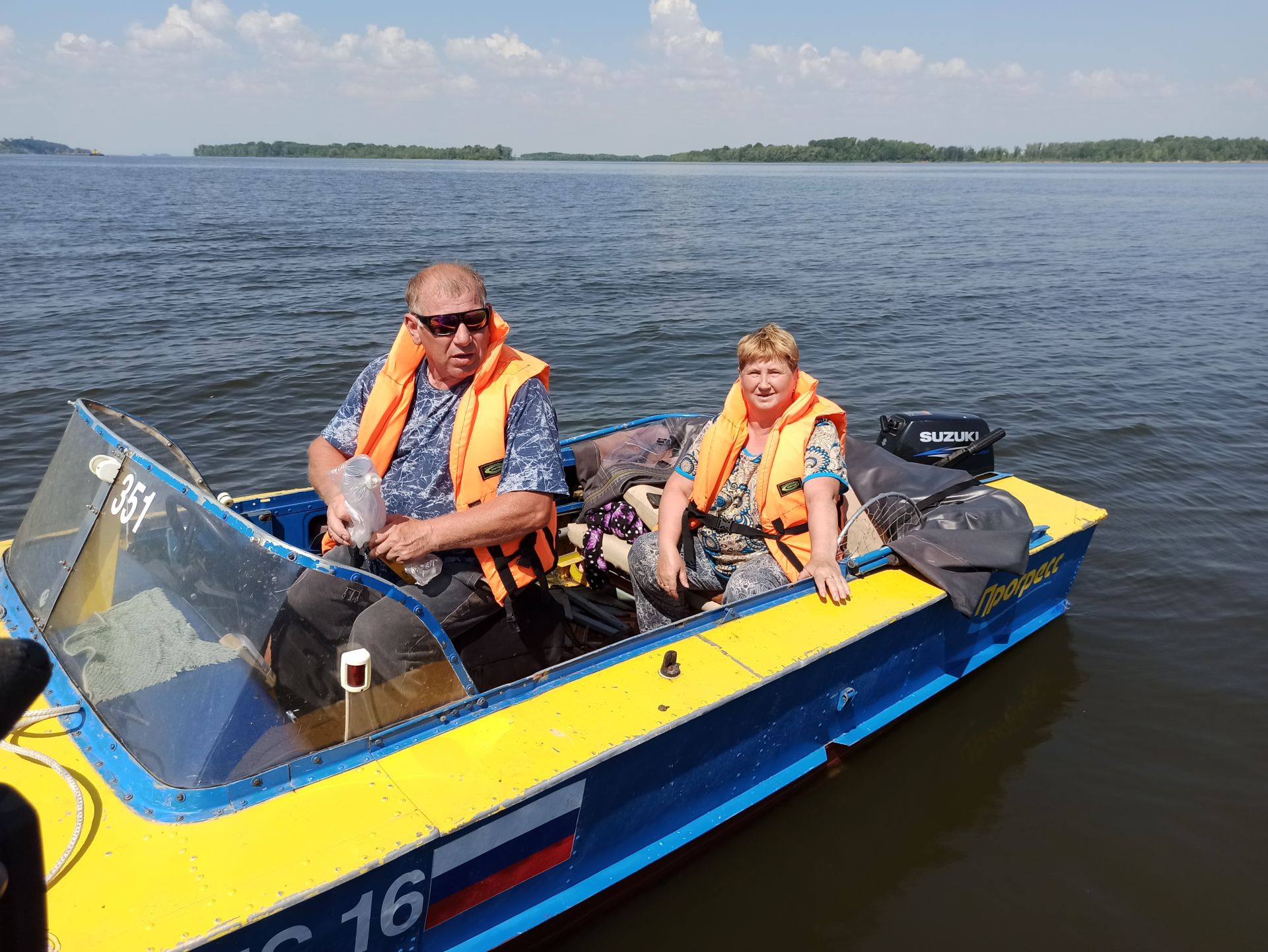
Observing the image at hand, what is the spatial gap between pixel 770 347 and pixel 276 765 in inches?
95.3

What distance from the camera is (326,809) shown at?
2404 millimetres

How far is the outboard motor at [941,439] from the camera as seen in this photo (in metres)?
5.29

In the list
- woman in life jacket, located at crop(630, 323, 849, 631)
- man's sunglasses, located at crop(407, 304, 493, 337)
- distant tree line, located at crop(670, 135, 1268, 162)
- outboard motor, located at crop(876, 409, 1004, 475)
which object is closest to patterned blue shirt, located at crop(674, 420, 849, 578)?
woman in life jacket, located at crop(630, 323, 849, 631)

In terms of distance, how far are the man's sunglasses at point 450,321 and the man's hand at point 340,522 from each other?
665 mm

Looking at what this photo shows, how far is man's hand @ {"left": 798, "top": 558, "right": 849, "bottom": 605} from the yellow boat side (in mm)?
452

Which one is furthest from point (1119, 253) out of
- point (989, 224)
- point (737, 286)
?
point (737, 286)

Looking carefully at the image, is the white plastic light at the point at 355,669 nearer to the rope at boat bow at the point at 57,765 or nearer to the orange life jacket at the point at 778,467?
the rope at boat bow at the point at 57,765

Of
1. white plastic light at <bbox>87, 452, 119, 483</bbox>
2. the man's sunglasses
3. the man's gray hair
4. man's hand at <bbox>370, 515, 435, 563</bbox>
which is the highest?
the man's gray hair

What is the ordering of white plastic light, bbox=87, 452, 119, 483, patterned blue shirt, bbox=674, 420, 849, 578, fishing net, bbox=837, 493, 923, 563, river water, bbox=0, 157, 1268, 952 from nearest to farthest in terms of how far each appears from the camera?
white plastic light, bbox=87, 452, 119, 483, river water, bbox=0, 157, 1268, 952, patterned blue shirt, bbox=674, 420, 849, 578, fishing net, bbox=837, 493, 923, 563

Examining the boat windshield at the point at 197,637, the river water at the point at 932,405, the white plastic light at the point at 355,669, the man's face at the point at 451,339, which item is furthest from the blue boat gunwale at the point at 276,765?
the river water at the point at 932,405

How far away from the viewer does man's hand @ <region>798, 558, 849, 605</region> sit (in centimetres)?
371

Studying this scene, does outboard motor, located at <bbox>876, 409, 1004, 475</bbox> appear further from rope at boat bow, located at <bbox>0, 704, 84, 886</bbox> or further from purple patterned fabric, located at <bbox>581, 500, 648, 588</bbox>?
rope at boat bow, located at <bbox>0, 704, 84, 886</bbox>

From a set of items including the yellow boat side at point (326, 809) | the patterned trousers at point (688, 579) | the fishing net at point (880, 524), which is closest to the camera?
the yellow boat side at point (326, 809)

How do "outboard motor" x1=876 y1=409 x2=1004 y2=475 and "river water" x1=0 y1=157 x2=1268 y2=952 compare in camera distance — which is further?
"outboard motor" x1=876 y1=409 x2=1004 y2=475
